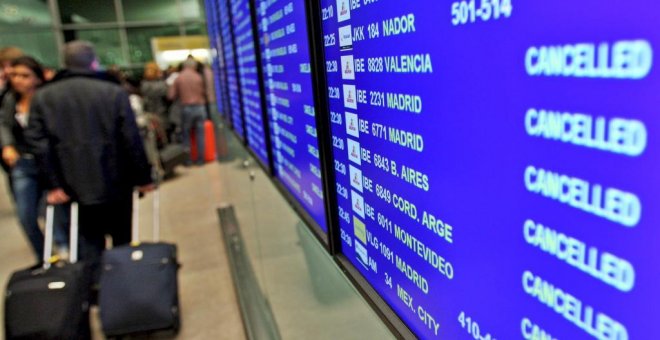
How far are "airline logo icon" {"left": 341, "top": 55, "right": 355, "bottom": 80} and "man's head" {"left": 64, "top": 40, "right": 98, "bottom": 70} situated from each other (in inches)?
110

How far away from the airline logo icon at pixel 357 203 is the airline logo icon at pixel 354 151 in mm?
81

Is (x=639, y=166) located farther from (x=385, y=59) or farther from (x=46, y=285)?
(x=46, y=285)

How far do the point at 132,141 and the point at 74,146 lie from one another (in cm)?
35

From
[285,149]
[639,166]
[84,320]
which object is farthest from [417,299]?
[84,320]

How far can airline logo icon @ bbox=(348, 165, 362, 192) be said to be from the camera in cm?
117

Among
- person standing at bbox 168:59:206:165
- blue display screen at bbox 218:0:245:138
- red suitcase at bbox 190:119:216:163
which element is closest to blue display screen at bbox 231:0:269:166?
blue display screen at bbox 218:0:245:138

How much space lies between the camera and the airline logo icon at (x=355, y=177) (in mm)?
1166

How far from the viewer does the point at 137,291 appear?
10.7 feet

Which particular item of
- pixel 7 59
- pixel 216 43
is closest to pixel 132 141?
pixel 7 59

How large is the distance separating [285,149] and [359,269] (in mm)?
916

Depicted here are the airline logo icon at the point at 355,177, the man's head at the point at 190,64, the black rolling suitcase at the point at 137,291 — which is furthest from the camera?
the man's head at the point at 190,64

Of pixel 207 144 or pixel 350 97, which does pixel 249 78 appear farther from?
pixel 207 144

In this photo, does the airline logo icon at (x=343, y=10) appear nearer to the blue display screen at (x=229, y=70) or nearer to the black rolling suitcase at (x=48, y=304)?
the blue display screen at (x=229, y=70)

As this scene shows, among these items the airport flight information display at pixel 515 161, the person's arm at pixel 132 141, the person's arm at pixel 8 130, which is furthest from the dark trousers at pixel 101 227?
the airport flight information display at pixel 515 161
